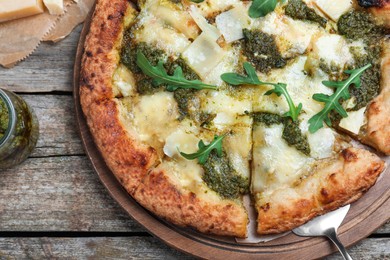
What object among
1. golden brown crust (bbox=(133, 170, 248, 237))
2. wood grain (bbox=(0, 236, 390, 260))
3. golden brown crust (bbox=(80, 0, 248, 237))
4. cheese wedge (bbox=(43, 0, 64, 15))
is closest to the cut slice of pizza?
golden brown crust (bbox=(133, 170, 248, 237))

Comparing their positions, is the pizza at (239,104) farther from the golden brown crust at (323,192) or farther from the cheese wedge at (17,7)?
the cheese wedge at (17,7)

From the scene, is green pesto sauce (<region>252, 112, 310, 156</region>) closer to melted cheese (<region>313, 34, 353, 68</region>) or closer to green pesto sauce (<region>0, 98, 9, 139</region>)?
melted cheese (<region>313, 34, 353, 68</region>)

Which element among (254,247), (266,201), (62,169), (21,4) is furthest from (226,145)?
(21,4)

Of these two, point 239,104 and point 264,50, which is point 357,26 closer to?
point 264,50

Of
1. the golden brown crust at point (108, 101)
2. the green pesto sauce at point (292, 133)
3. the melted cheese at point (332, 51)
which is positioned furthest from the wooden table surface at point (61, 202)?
the melted cheese at point (332, 51)

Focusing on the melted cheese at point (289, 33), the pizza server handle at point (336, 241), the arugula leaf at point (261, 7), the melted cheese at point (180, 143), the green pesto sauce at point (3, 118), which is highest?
the arugula leaf at point (261, 7)

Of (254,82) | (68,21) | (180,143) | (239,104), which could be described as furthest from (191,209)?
(68,21)
